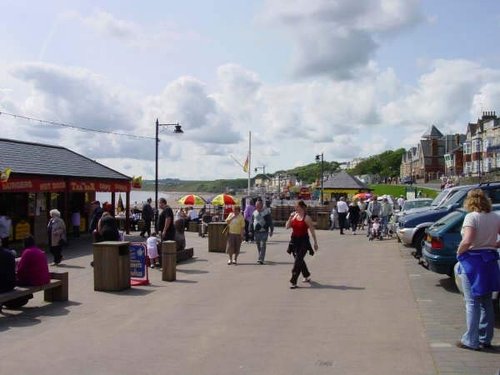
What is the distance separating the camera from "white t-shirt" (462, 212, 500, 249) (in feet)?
23.4

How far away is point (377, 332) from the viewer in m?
8.19

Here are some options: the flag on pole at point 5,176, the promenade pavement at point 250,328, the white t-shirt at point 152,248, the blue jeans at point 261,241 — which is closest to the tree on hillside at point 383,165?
the blue jeans at point 261,241

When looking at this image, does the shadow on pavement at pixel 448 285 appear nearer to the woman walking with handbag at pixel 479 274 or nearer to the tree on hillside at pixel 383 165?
the woman walking with handbag at pixel 479 274

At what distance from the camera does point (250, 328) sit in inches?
336

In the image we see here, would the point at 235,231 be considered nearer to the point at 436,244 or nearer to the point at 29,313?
the point at 436,244

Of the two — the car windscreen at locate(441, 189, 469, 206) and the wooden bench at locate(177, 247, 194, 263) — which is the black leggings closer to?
the wooden bench at locate(177, 247, 194, 263)

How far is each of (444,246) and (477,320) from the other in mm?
4127

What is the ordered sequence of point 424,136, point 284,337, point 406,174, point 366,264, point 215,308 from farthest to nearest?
1. point 406,174
2. point 424,136
3. point 366,264
4. point 215,308
5. point 284,337

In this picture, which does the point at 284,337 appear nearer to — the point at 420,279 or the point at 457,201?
the point at 420,279

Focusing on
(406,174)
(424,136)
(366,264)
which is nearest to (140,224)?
(366,264)

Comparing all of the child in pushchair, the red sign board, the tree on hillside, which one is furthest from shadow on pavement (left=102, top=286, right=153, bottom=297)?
the tree on hillside

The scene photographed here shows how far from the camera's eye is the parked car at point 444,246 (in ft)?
36.3

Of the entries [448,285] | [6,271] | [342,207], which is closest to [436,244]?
[448,285]

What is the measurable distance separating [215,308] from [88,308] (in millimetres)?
2170
